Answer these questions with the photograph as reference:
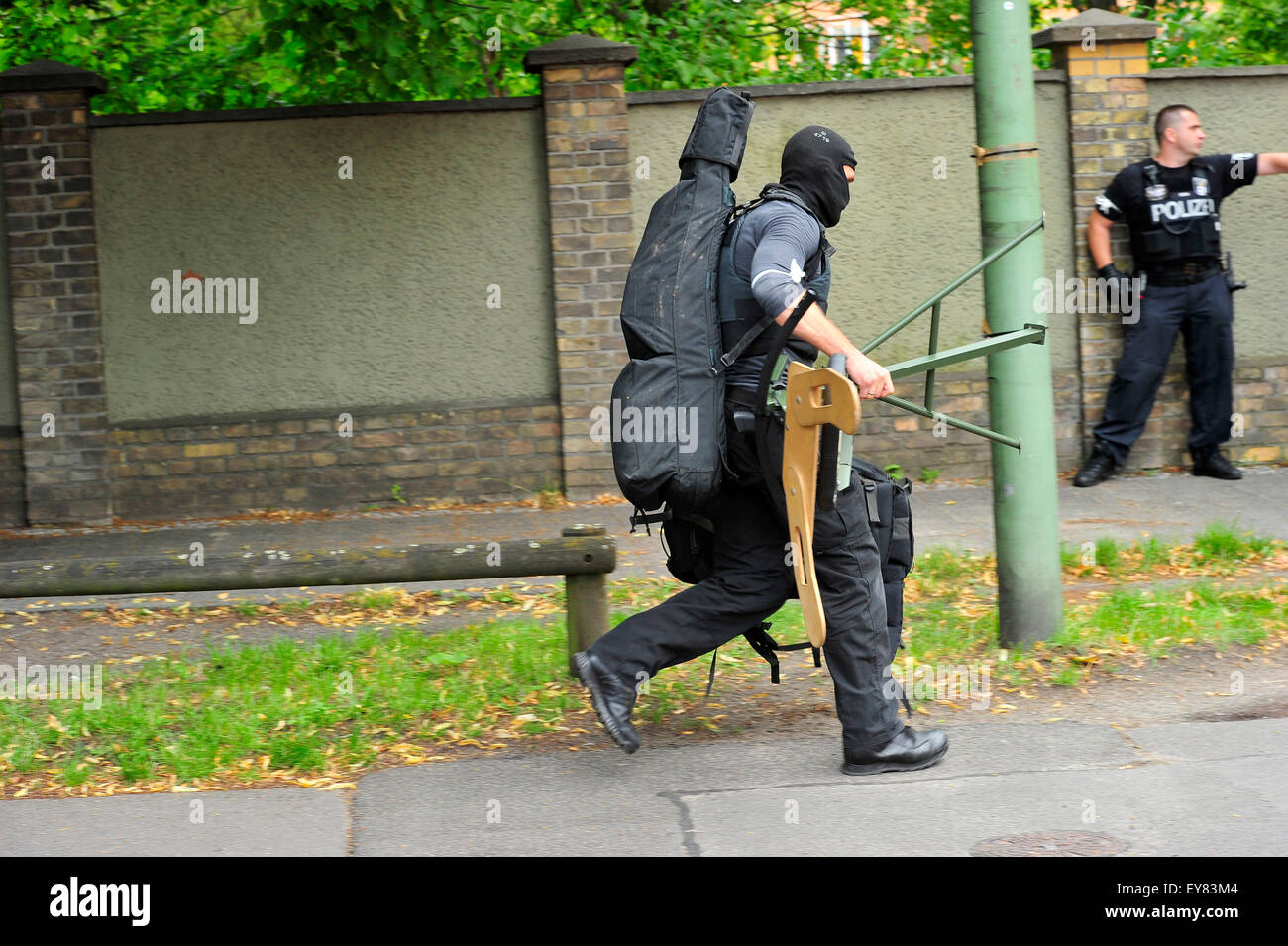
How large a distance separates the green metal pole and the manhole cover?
170 cm

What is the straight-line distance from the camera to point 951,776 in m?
4.54

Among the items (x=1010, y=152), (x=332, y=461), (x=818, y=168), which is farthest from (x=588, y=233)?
(x=818, y=168)

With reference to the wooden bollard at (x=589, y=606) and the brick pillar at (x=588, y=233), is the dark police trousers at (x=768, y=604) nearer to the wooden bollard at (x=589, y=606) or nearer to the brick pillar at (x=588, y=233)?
the wooden bollard at (x=589, y=606)

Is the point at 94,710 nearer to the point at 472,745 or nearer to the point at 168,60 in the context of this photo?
Answer: the point at 472,745

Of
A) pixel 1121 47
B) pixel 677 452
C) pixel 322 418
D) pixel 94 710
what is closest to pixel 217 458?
pixel 322 418

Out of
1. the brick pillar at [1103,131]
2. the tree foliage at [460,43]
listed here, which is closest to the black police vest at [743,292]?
the tree foliage at [460,43]

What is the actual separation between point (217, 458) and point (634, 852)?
222 inches

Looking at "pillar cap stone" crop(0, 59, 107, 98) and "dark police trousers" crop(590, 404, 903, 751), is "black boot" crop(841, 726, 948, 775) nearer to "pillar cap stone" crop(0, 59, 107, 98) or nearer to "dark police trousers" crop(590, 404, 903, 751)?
"dark police trousers" crop(590, 404, 903, 751)

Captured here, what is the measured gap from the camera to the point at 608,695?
455cm

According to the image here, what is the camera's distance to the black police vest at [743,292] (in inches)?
172

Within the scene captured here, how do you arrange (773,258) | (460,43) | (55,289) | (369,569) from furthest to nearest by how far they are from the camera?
(460,43) < (55,289) < (369,569) < (773,258)

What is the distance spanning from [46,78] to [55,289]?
49.0 inches

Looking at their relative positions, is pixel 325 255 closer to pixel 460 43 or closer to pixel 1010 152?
pixel 460 43

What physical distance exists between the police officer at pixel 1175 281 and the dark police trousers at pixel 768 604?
4826 mm
